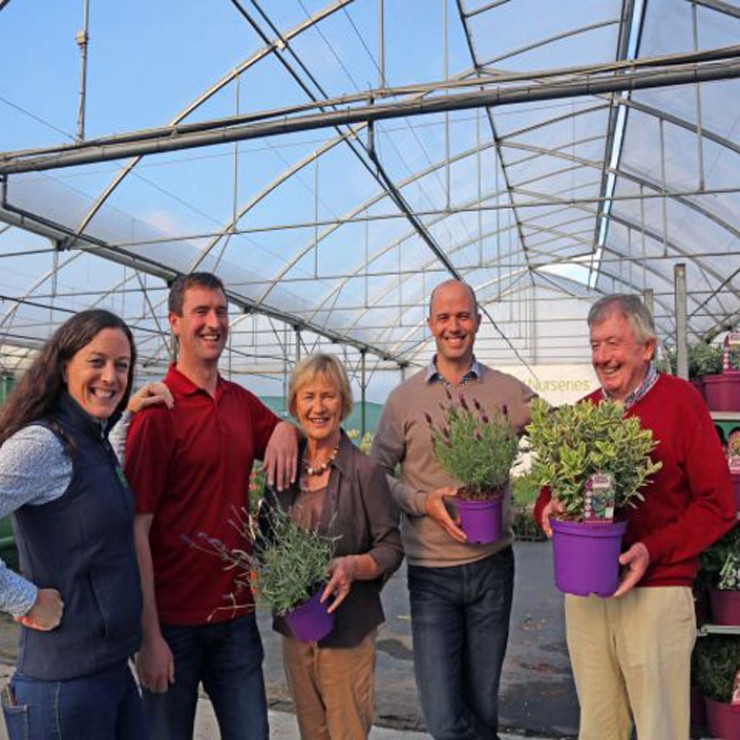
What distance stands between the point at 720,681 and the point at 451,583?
1349mm

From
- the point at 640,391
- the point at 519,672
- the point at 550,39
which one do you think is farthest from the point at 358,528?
the point at 550,39

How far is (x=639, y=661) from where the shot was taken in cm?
184

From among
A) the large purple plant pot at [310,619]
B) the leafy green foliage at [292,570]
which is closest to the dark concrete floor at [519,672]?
the large purple plant pot at [310,619]

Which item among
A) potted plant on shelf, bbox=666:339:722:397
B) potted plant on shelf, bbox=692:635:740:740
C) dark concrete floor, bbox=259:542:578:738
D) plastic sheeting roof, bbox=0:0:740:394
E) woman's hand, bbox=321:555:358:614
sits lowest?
dark concrete floor, bbox=259:542:578:738

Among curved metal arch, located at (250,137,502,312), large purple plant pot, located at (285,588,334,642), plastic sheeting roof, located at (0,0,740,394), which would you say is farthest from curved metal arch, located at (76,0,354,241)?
large purple plant pot, located at (285,588,334,642)

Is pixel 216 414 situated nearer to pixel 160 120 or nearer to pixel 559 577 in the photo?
pixel 559 577

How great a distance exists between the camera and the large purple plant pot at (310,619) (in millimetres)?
1685

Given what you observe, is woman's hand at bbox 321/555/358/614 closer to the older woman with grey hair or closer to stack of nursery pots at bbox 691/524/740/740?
the older woman with grey hair

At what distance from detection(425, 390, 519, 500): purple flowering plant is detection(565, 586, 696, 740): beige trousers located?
1.31 feet

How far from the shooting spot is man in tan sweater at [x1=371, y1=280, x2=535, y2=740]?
2.13 meters

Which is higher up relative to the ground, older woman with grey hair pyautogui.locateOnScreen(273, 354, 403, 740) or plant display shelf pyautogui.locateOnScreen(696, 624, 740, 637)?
older woman with grey hair pyautogui.locateOnScreen(273, 354, 403, 740)

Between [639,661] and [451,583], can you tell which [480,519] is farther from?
[639,661]

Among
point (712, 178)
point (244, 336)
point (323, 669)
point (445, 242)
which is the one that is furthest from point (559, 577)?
point (244, 336)

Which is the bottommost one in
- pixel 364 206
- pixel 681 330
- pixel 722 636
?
pixel 722 636
